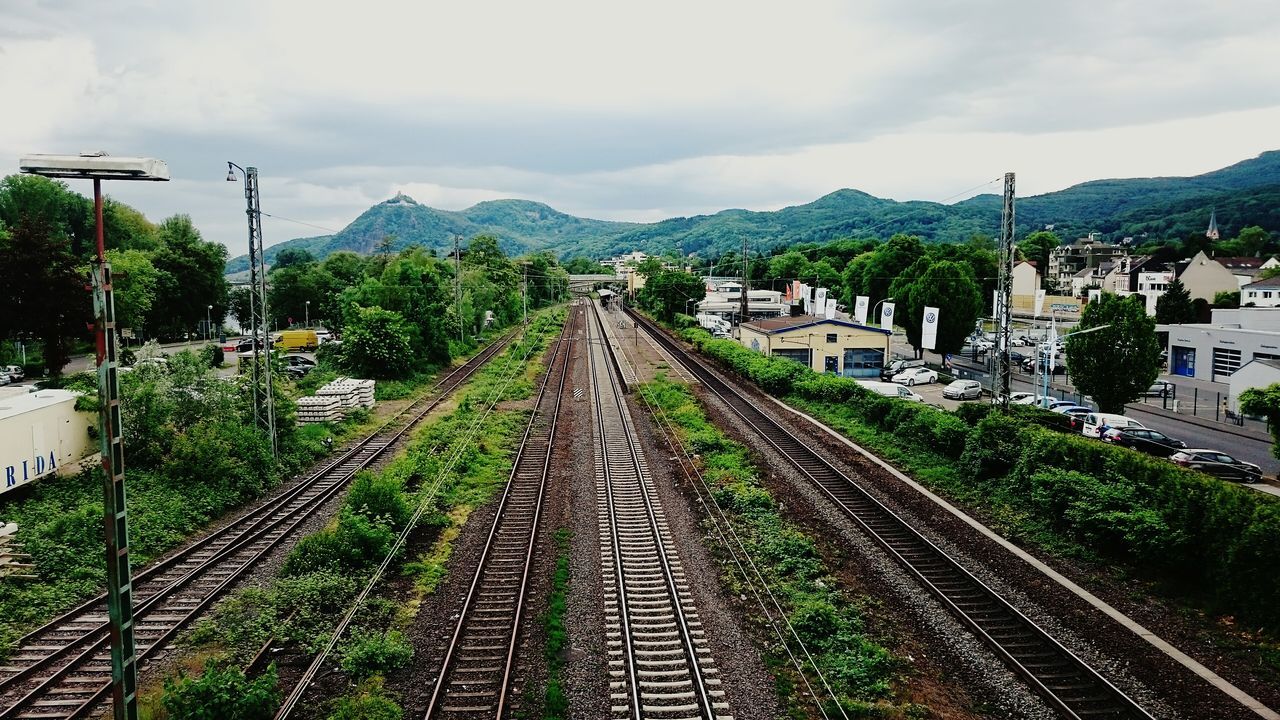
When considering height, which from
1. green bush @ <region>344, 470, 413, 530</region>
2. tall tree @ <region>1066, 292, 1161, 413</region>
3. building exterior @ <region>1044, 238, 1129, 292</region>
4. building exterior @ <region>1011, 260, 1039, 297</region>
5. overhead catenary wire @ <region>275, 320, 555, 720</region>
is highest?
building exterior @ <region>1044, 238, 1129, 292</region>

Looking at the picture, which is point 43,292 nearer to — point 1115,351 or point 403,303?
point 403,303

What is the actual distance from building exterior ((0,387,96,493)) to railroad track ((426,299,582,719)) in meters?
10.4

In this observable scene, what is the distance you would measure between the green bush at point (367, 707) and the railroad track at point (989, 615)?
8.93 meters

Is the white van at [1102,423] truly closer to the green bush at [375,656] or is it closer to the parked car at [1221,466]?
the parked car at [1221,466]

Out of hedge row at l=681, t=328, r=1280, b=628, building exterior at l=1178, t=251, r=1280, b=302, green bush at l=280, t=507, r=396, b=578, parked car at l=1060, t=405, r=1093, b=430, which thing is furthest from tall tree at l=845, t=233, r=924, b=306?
green bush at l=280, t=507, r=396, b=578

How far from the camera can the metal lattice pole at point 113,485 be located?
7242mm

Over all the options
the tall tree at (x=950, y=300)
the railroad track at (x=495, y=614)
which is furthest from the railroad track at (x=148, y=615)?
the tall tree at (x=950, y=300)

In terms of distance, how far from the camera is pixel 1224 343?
44.9 meters

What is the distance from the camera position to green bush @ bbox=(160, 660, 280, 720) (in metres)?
9.30

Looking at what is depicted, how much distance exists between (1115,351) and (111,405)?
3282cm

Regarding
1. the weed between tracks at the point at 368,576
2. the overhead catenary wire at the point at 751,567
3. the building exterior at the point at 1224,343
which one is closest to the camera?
the overhead catenary wire at the point at 751,567

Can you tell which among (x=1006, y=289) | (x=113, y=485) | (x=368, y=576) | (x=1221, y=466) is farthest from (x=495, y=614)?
(x=1221, y=466)

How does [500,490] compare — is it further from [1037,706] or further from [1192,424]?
[1192,424]

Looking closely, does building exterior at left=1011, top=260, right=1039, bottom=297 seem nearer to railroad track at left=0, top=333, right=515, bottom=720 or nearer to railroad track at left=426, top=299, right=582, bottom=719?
railroad track at left=426, top=299, right=582, bottom=719
